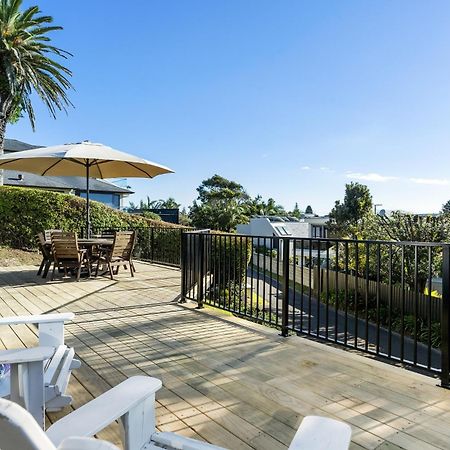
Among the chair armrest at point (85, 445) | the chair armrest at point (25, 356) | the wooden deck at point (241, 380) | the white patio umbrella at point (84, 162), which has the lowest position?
the wooden deck at point (241, 380)

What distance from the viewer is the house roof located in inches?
702

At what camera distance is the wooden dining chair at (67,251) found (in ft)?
20.4

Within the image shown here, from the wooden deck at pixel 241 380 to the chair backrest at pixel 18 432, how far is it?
1.34m

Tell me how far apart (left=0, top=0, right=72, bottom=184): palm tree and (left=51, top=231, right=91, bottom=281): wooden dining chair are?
8.13 metres

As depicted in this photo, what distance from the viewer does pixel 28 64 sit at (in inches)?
515

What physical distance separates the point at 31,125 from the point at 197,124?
11.8 metres

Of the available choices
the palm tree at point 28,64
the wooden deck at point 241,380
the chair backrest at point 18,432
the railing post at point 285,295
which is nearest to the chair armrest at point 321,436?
the chair backrest at point 18,432

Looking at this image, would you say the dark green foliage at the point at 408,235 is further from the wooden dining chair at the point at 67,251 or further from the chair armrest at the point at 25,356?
the chair armrest at the point at 25,356

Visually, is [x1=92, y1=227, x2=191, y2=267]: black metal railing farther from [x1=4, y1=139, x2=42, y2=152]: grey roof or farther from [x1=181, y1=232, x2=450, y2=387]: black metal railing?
[x1=4, y1=139, x2=42, y2=152]: grey roof

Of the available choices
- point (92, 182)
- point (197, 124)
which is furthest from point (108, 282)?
point (197, 124)

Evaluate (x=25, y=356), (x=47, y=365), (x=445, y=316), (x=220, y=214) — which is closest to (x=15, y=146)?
(x=220, y=214)

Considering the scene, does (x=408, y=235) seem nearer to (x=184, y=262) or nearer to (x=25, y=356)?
(x=184, y=262)

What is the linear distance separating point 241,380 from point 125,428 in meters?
1.51

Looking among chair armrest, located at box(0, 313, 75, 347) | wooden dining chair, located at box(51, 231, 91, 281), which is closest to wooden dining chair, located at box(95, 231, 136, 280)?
wooden dining chair, located at box(51, 231, 91, 281)
